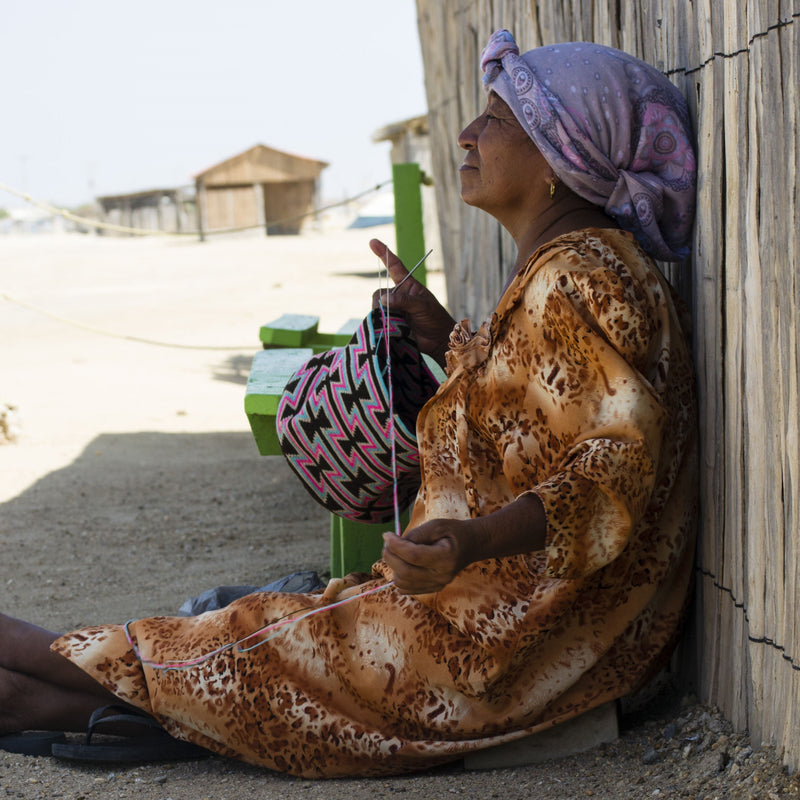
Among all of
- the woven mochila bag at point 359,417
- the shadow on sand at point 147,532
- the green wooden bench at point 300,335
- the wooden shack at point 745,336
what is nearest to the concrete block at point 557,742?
the wooden shack at point 745,336

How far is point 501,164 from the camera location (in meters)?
2.15

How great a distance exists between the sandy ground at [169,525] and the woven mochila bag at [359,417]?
2.44 ft

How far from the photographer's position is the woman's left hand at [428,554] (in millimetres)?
1672

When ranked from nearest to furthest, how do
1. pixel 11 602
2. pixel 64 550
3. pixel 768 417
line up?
pixel 768 417
pixel 11 602
pixel 64 550

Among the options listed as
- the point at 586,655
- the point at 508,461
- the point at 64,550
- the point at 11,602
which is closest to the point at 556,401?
the point at 508,461

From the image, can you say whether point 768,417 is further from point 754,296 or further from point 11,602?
point 11,602

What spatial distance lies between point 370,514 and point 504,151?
1.08 metres

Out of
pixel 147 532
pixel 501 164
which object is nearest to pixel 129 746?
pixel 501 164

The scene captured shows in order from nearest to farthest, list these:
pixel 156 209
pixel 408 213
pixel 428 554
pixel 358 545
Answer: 1. pixel 428 554
2. pixel 358 545
3. pixel 408 213
4. pixel 156 209

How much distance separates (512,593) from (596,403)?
0.42 meters

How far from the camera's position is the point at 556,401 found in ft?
6.24

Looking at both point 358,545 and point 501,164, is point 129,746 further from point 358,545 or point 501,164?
point 501,164

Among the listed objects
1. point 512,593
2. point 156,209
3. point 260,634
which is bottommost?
point 260,634

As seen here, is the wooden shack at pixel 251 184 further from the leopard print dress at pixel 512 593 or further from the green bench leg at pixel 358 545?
the leopard print dress at pixel 512 593
